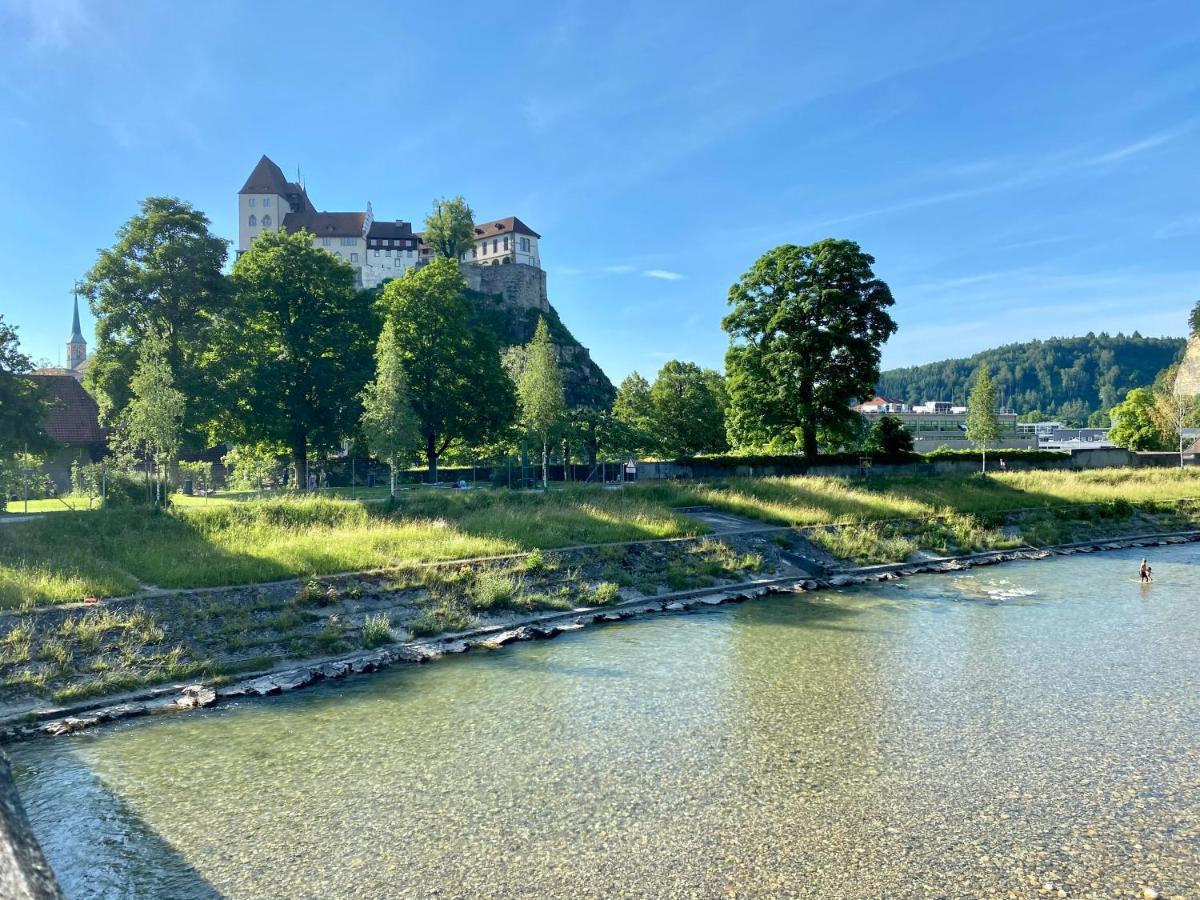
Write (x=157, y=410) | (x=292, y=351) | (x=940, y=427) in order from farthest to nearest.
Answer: (x=940, y=427), (x=292, y=351), (x=157, y=410)

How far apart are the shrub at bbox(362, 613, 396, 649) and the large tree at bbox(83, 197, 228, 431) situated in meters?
26.3

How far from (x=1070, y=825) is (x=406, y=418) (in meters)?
33.8

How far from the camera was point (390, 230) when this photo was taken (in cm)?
13475

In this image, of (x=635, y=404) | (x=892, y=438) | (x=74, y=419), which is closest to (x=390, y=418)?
(x=74, y=419)

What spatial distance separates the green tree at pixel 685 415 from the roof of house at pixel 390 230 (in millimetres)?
70660

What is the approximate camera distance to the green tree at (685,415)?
8062 centimetres

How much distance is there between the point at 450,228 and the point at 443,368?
65.2 meters

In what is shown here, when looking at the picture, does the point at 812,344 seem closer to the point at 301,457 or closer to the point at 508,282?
the point at 301,457

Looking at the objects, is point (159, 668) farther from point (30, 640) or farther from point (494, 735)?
point (494, 735)

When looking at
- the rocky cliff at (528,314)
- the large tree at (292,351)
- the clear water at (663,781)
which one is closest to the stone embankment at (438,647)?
the clear water at (663,781)

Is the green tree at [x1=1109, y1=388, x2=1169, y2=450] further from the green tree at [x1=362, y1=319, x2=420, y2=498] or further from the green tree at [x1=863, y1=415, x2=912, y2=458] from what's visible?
the green tree at [x1=362, y1=319, x2=420, y2=498]

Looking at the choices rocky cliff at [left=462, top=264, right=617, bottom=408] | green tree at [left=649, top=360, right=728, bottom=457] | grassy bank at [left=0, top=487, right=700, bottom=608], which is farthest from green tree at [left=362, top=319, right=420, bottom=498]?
rocky cliff at [left=462, top=264, right=617, bottom=408]

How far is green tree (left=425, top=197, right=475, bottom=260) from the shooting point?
111m

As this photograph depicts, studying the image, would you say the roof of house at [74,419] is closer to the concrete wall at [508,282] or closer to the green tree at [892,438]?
the green tree at [892,438]
